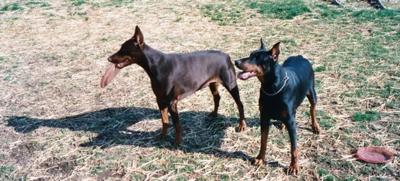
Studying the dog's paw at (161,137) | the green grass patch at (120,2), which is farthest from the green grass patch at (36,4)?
the dog's paw at (161,137)

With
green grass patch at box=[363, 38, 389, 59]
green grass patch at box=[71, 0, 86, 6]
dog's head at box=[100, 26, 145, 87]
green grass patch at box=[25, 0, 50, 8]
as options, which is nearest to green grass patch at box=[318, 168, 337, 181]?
dog's head at box=[100, 26, 145, 87]

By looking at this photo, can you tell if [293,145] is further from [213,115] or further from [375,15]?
[375,15]

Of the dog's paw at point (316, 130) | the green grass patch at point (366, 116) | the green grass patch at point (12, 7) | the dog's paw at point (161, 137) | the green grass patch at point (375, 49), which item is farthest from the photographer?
the green grass patch at point (12, 7)

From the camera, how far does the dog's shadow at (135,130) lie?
5.57m

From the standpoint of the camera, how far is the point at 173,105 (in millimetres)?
5320

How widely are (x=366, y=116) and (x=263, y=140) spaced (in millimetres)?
1833

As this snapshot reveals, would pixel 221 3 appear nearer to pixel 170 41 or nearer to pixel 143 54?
pixel 170 41

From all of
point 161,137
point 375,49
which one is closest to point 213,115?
point 161,137

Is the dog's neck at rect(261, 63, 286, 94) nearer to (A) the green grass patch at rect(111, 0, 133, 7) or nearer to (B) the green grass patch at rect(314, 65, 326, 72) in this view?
(B) the green grass patch at rect(314, 65, 326, 72)

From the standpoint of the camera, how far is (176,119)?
5391 millimetres

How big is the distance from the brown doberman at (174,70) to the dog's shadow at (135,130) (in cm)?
26

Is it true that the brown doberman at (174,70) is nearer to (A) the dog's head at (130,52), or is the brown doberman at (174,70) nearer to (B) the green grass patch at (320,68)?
(A) the dog's head at (130,52)

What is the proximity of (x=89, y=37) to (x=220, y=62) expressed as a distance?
5.42 m

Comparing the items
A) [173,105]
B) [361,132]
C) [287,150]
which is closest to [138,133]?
[173,105]
